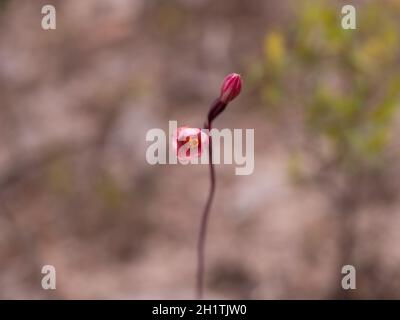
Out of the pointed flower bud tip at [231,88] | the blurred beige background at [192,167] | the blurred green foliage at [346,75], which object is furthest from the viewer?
the blurred beige background at [192,167]

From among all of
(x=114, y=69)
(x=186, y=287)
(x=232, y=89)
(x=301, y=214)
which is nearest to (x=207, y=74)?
(x=114, y=69)

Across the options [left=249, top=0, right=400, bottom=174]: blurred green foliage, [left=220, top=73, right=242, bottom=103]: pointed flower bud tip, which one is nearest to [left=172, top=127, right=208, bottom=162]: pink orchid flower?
[left=220, top=73, right=242, bottom=103]: pointed flower bud tip

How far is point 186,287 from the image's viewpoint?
7.56 ft

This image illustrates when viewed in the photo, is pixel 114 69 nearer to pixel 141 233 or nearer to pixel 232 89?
pixel 141 233

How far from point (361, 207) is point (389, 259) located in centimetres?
19

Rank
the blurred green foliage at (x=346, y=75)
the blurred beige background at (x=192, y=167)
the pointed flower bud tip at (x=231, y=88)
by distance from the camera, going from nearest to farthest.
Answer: the pointed flower bud tip at (x=231, y=88), the blurred green foliage at (x=346, y=75), the blurred beige background at (x=192, y=167)

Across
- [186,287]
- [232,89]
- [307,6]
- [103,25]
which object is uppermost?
[103,25]

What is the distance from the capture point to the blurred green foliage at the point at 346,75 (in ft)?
6.04

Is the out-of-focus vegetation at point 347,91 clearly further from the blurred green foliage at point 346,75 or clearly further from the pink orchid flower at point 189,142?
the pink orchid flower at point 189,142

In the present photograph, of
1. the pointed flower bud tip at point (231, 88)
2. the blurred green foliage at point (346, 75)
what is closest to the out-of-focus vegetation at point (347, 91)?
the blurred green foliage at point (346, 75)

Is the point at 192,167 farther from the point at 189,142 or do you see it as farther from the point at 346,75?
the point at 189,142

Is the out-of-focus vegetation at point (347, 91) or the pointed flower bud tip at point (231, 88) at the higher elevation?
the out-of-focus vegetation at point (347, 91)

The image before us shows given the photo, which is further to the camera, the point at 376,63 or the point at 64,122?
the point at 64,122

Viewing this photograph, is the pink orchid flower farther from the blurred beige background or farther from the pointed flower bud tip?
the blurred beige background
